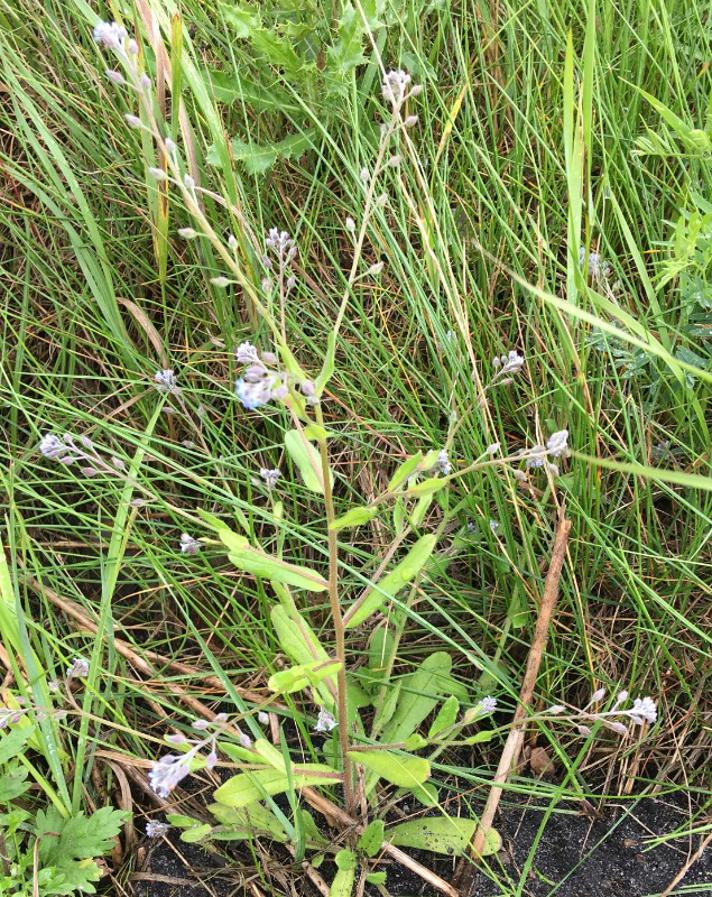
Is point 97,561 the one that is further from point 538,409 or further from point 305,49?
point 305,49

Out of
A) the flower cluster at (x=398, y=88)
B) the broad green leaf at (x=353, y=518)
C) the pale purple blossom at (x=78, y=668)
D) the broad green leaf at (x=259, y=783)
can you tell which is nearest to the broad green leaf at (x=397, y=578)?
the broad green leaf at (x=353, y=518)

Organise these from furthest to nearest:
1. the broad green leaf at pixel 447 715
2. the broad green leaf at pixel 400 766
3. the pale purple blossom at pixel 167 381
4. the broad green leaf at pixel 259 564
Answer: the pale purple blossom at pixel 167 381 → the broad green leaf at pixel 447 715 → the broad green leaf at pixel 400 766 → the broad green leaf at pixel 259 564

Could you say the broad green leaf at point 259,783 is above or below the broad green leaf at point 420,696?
above

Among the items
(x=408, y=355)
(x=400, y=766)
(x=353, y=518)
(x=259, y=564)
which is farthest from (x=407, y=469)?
(x=408, y=355)

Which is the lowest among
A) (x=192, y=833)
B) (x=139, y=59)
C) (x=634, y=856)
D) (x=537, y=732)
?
(x=634, y=856)

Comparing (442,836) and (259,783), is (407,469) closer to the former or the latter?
(259,783)

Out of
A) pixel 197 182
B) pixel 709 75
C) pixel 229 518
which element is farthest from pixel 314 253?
pixel 709 75

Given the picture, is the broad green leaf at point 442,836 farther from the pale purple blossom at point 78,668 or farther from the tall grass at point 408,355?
the pale purple blossom at point 78,668
